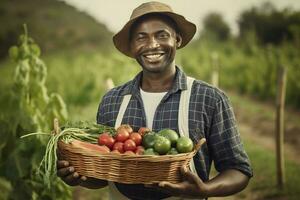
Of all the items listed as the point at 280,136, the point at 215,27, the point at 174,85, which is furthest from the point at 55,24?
the point at 174,85

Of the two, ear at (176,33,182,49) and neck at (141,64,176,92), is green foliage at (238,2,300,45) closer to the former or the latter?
ear at (176,33,182,49)

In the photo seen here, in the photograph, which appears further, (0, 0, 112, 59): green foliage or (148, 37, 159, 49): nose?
(0, 0, 112, 59): green foliage

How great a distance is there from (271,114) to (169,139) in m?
8.97

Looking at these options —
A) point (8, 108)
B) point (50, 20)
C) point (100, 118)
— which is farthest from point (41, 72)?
point (50, 20)

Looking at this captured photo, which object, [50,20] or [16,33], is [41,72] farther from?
[50,20]

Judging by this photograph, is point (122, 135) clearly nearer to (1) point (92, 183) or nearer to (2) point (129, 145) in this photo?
(2) point (129, 145)

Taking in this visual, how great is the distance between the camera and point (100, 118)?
2.70 m

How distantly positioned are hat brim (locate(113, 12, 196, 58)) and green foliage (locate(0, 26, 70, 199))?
1.14 m

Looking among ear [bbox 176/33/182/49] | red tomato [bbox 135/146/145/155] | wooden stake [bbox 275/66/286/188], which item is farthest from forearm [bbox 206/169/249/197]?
wooden stake [bbox 275/66/286/188]

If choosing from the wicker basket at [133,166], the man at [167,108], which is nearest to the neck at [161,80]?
the man at [167,108]

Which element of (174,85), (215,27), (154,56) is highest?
(215,27)

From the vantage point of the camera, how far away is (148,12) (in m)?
2.43

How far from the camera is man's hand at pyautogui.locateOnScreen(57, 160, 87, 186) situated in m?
2.23

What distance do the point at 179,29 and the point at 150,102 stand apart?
0.48 metres
